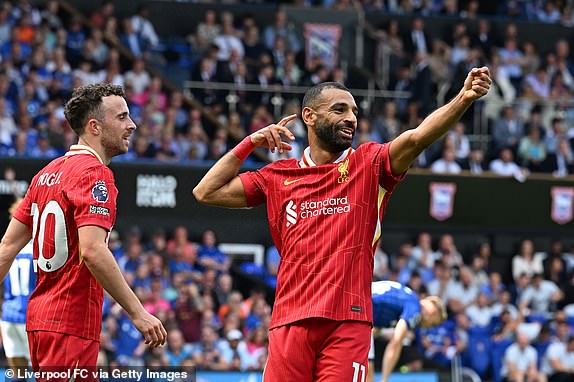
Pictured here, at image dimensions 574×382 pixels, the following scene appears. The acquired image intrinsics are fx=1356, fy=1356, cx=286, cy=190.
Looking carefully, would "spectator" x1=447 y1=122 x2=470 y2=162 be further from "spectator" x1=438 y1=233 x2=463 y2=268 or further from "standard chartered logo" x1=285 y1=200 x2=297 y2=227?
"standard chartered logo" x1=285 y1=200 x2=297 y2=227

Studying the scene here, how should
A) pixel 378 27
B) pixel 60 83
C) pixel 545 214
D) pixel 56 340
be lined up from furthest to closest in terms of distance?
pixel 378 27 → pixel 545 214 → pixel 60 83 → pixel 56 340

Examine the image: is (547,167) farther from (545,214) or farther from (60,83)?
(60,83)

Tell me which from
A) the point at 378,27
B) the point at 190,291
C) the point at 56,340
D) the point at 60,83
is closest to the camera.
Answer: the point at 56,340

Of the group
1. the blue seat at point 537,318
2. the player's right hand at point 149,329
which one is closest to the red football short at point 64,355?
the player's right hand at point 149,329

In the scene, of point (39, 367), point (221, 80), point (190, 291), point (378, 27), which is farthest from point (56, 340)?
point (378, 27)

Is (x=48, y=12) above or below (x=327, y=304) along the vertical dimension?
above

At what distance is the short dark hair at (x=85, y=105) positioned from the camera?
24.8ft

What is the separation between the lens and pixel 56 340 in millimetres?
7215

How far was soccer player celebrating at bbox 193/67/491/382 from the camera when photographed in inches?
293

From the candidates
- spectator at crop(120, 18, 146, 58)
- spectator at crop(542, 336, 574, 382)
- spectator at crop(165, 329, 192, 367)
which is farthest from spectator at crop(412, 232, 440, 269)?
spectator at crop(120, 18, 146, 58)

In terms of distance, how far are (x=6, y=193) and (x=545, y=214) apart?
8781 mm

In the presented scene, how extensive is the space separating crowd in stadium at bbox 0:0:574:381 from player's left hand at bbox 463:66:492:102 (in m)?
8.92

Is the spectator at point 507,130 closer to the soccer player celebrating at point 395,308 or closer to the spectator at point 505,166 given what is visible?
the spectator at point 505,166

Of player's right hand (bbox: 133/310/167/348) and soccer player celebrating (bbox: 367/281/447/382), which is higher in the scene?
player's right hand (bbox: 133/310/167/348)
